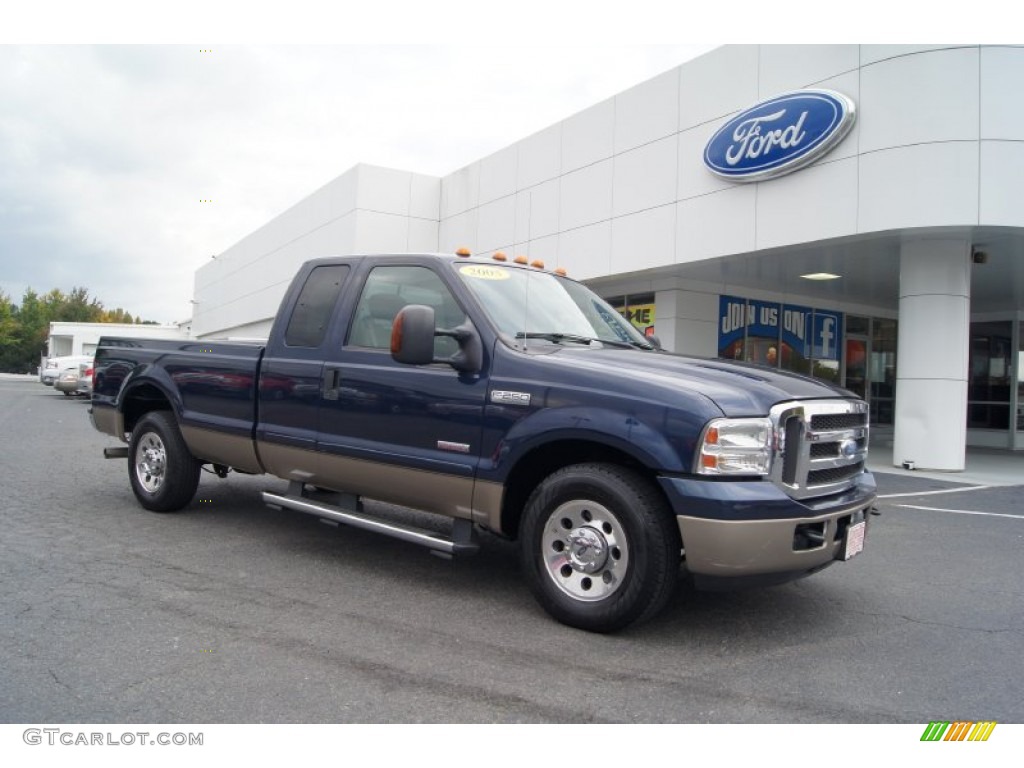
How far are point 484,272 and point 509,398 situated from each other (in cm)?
111

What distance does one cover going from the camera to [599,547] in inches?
157

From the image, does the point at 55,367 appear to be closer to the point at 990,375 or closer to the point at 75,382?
the point at 75,382

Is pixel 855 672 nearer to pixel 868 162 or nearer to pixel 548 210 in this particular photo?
pixel 868 162

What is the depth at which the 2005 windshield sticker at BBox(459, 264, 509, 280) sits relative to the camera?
16.4ft

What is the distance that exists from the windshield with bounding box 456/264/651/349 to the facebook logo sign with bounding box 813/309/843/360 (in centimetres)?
1544

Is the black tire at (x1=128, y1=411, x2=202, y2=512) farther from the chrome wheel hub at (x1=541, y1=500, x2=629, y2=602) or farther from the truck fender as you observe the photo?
the chrome wheel hub at (x1=541, y1=500, x2=629, y2=602)

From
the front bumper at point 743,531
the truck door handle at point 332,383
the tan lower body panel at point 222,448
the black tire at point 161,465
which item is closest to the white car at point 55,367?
the black tire at point 161,465

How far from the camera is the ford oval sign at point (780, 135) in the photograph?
12.0 meters

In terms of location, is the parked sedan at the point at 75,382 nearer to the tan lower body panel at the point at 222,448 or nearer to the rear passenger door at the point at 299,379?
the tan lower body panel at the point at 222,448

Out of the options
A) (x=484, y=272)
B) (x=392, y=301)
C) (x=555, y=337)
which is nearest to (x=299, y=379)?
(x=392, y=301)

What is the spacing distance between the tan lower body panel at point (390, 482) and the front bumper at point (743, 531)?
111cm

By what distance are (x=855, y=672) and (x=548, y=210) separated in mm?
15725

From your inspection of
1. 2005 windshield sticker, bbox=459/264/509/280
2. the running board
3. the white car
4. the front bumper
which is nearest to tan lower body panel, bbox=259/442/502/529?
the running board
